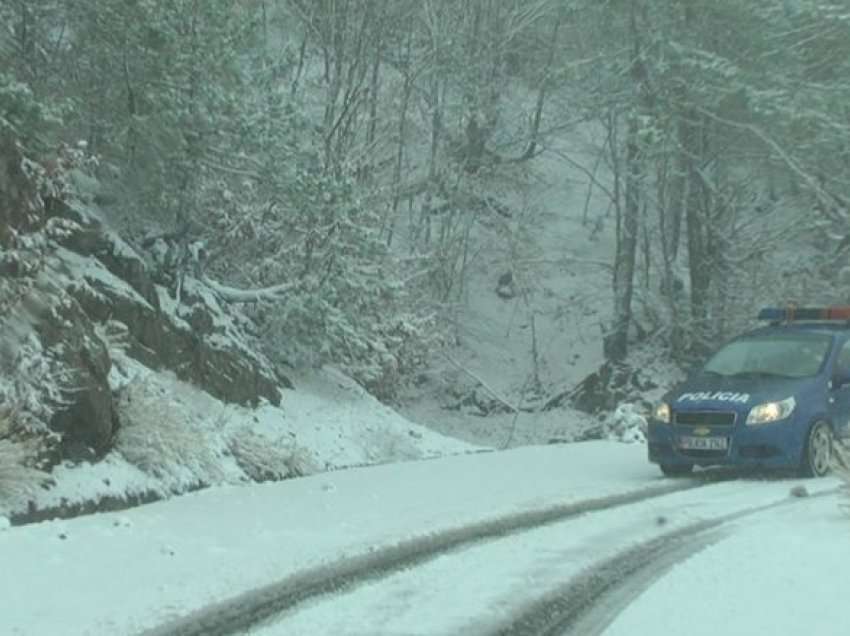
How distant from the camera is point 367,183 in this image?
896 inches

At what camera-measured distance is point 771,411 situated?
14031 mm

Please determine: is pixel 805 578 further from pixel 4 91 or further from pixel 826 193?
pixel 826 193

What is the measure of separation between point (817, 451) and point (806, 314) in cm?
269

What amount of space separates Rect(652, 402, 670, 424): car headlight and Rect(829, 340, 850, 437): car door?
1649 millimetres

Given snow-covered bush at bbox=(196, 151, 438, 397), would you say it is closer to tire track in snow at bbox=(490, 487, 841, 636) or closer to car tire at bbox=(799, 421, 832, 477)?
car tire at bbox=(799, 421, 832, 477)

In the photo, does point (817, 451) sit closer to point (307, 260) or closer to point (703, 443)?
point (703, 443)

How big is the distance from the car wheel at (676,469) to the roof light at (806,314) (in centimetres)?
270

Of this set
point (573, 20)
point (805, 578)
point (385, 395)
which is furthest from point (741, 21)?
point (805, 578)

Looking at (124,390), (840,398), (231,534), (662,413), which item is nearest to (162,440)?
(124,390)

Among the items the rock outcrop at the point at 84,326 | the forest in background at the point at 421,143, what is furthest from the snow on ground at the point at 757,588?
the forest in background at the point at 421,143

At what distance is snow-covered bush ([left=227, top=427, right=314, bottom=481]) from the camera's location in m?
13.8

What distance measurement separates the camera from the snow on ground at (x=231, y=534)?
24.7 ft

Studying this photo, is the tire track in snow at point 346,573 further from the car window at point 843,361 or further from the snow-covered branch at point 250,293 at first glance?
the snow-covered branch at point 250,293

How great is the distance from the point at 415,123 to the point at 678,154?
5.39m
